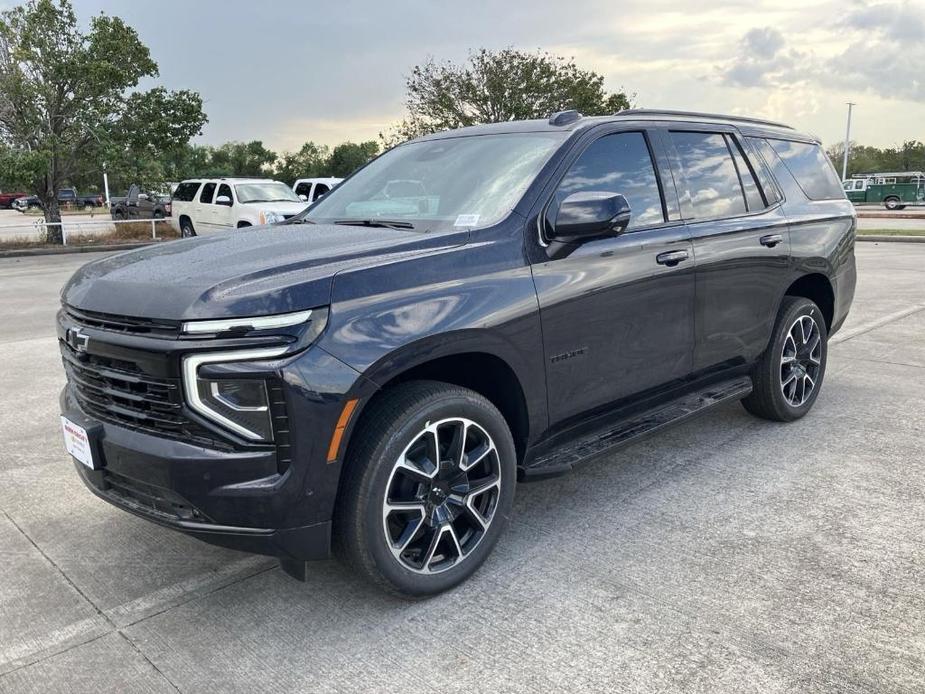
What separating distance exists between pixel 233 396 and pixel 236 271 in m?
0.48

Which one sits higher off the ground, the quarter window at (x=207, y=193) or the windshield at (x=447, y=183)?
the quarter window at (x=207, y=193)

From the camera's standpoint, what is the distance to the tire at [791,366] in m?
4.81

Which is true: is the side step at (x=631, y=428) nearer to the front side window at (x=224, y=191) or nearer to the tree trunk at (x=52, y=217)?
the front side window at (x=224, y=191)

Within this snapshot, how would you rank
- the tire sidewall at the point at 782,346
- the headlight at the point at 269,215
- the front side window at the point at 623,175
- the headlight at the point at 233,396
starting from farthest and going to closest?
the headlight at the point at 269,215, the tire sidewall at the point at 782,346, the front side window at the point at 623,175, the headlight at the point at 233,396

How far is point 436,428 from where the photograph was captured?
291cm

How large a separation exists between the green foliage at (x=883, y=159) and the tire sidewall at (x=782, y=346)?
3020 inches

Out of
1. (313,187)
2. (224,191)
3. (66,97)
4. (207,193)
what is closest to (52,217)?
(66,97)

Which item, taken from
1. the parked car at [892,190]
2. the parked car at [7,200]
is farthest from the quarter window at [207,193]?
the parked car at [7,200]

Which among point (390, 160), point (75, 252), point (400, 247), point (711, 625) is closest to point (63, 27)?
point (75, 252)

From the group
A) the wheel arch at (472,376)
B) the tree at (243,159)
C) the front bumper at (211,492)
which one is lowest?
the front bumper at (211,492)

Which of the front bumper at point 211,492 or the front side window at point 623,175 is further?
the front side window at point 623,175

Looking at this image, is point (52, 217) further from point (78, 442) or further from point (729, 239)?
point (729, 239)

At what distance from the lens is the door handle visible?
12.5ft

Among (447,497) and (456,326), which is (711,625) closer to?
(447,497)
